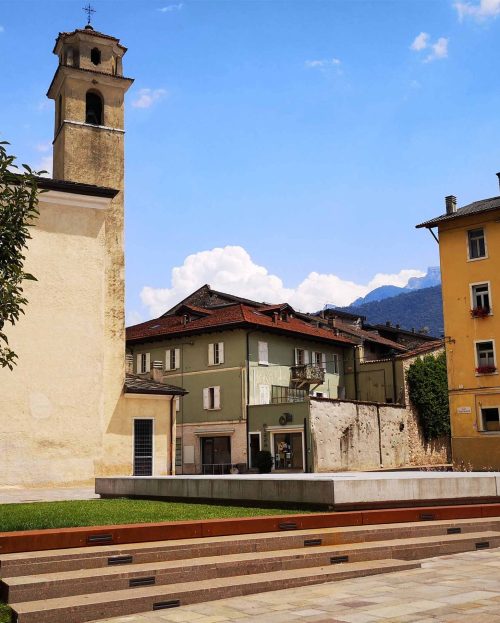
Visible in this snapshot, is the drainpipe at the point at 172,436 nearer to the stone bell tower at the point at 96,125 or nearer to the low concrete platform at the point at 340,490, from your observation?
the stone bell tower at the point at 96,125

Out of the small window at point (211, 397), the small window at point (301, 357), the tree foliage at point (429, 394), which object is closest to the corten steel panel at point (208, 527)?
the small window at point (211, 397)

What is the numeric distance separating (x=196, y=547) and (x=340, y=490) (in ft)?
12.0

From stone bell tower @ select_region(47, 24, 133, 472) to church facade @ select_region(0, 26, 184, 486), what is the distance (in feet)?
0.30

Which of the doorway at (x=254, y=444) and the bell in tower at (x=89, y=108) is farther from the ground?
the bell in tower at (x=89, y=108)

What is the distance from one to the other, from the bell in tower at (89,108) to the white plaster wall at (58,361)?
16.1 ft

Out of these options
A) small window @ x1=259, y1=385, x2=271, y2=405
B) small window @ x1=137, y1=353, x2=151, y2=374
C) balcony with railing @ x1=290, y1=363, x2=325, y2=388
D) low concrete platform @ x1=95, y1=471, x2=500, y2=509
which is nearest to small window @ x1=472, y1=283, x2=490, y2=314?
balcony with railing @ x1=290, y1=363, x2=325, y2=388

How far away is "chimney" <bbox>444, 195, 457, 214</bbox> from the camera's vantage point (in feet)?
138

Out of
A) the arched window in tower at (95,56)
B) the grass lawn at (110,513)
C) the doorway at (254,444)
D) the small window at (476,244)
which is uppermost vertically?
the arched window in tower at (95,56)

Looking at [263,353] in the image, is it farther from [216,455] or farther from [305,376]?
[216,455]

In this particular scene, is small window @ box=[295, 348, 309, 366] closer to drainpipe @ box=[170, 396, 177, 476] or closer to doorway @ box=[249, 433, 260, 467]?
doorway @ box=[249, 433, 260, 467]

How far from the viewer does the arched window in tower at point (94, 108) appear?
105ft

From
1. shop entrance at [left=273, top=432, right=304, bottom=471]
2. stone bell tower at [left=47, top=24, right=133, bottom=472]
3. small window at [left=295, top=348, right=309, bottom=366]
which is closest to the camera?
stone bell tower at [left=47, top=24, right=133, bottom=472]

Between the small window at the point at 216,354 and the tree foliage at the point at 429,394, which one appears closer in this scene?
the small window at the point at 216,354

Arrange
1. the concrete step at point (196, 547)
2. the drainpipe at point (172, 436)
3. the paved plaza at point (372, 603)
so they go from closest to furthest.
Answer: the paved plaza at point (372, 603)
the concrete step at point (196, 547)
the drainpipe at point (172, 436)
